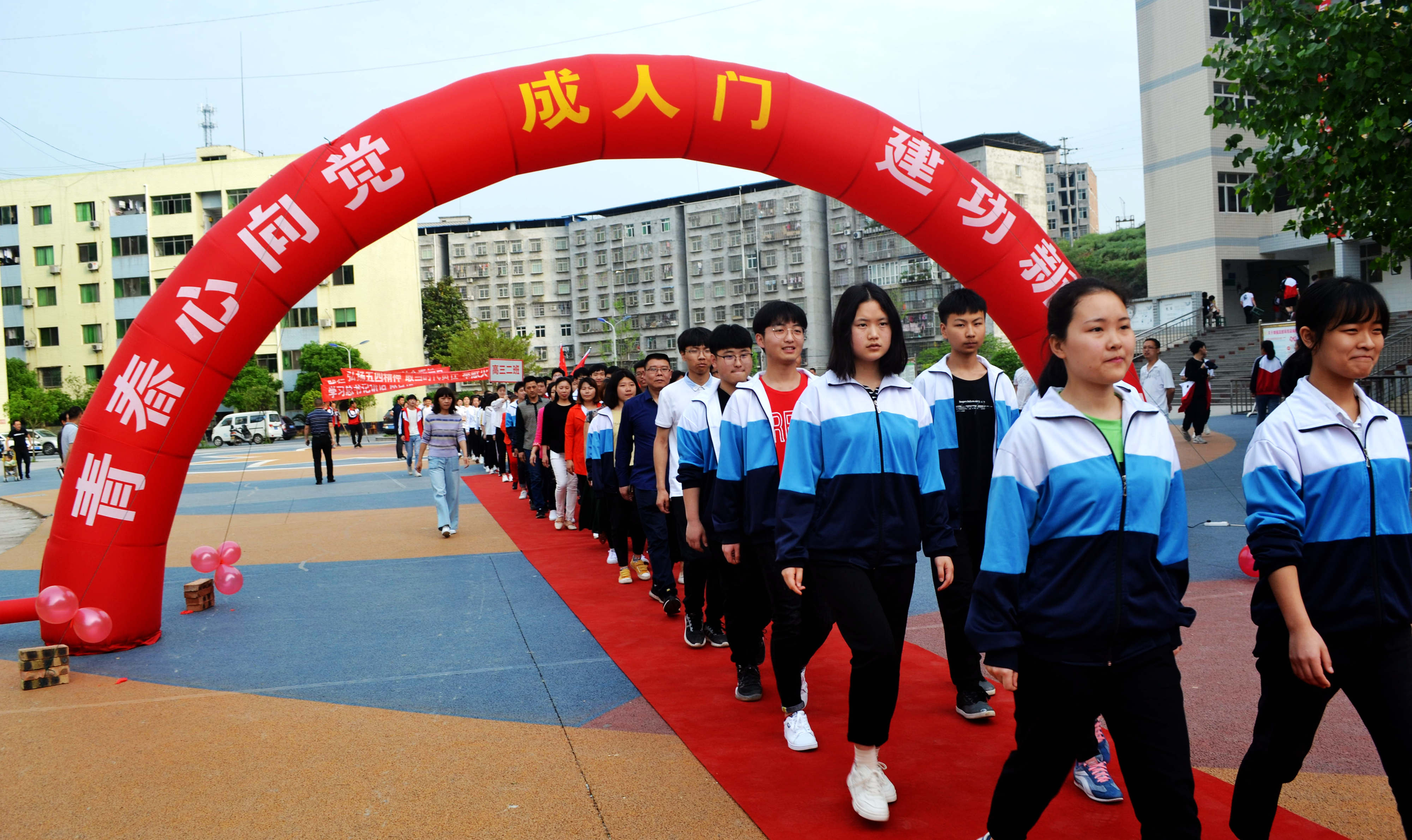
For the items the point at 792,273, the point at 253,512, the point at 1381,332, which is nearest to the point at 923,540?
the point at 1381,332

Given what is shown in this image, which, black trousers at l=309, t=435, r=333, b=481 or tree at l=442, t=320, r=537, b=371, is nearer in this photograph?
black trousers at l=309, t=435, r=333, b=481

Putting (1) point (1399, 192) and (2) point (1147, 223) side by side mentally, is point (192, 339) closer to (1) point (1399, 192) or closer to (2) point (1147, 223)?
(1) point (1399, 192)

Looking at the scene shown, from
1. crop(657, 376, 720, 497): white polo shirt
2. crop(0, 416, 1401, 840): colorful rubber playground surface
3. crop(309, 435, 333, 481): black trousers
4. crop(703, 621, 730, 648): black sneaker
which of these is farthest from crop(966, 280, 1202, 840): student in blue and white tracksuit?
crop(309, 435, 333, 481): black trousers

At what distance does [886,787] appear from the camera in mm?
3463

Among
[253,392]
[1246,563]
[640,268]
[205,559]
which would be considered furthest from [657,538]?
[640,268]

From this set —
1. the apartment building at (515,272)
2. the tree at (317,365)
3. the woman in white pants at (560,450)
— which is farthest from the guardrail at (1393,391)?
the apartment building at (515,272)

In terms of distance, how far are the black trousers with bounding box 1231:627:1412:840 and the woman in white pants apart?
8.45m

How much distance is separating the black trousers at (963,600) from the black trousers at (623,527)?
3.88 m

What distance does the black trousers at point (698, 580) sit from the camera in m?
5.68

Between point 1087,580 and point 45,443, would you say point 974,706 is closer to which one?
point 1087,580

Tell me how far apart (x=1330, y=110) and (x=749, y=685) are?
776 centimetres

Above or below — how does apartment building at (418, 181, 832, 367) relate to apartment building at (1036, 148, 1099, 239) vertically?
below

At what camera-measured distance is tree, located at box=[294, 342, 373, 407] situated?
174ft

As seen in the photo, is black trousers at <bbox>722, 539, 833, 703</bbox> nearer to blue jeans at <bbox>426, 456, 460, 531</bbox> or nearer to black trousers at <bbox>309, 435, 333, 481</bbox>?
blue jeans at <bbox>426, 456, 460, 531</bbox>
